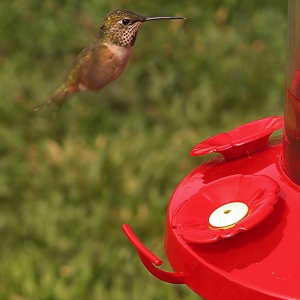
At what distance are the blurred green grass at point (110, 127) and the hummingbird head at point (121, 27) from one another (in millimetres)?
1862

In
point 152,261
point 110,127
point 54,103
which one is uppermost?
point 54,103

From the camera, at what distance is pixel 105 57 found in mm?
1778

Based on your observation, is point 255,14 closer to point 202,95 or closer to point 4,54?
point 202,95

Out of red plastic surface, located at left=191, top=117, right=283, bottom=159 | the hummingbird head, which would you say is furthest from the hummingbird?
red plastic surface, located at left=191, top=117, right=283, bottom=159

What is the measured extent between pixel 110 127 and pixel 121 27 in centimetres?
275

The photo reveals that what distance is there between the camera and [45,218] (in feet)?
12.8

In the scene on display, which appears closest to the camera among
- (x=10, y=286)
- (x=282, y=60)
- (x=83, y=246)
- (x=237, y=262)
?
(x=237, y=262)

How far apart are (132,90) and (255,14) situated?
3.40ft

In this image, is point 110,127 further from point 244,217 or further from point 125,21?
point 244,217

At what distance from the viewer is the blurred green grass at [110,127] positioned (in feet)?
12.0

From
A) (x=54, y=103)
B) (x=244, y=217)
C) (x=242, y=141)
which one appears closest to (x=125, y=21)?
(x=54, y=103)

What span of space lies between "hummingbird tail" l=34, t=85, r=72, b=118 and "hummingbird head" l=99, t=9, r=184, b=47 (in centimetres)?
19

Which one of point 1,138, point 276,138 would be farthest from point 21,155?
point 276,138

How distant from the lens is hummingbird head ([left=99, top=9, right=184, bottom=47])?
1748mm
